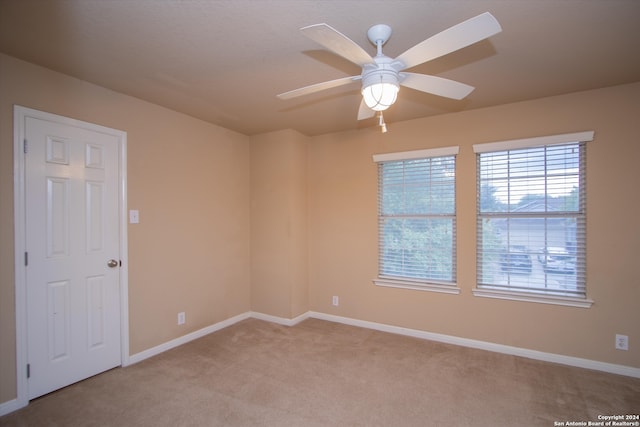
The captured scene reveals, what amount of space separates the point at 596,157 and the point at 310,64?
8.55 feet

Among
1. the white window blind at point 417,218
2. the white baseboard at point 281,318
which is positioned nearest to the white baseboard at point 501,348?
the white baseboard at point 281,318

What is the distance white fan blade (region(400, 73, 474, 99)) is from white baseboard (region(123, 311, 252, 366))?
10.5 feet

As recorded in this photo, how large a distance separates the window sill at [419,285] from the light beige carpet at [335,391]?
0.58 m

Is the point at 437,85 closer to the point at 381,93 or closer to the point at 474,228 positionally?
the point at 381,93

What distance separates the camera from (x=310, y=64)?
234cm

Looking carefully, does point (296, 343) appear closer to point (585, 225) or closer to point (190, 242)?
point (190, 242)

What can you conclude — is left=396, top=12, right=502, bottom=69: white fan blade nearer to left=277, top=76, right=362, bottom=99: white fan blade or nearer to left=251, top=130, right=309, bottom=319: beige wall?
left=277, top=76, right=362, bottom=99: white fan blade

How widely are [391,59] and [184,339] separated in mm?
3304

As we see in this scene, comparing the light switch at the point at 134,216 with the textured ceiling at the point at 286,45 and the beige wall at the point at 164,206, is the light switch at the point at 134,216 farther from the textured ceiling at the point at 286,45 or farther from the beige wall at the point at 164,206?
the textured ceiling at the point at 286,45

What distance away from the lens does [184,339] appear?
3.40 metres

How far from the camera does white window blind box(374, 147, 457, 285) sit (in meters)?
3.47

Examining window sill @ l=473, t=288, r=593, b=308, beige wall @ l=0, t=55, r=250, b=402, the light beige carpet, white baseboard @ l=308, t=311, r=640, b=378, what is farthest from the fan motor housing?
white baseboard @ l=308, t=311, r=640, b=378

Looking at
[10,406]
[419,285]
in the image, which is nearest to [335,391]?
[419,285]

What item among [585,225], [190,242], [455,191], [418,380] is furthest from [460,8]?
[190,242]
